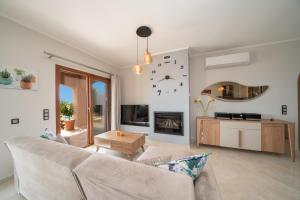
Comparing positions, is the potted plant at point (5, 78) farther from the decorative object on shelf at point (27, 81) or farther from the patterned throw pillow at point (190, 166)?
the patterned throw pillow at point (190, 166)

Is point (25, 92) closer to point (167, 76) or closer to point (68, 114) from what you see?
point (68, 114)

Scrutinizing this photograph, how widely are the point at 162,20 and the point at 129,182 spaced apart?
2359 mm

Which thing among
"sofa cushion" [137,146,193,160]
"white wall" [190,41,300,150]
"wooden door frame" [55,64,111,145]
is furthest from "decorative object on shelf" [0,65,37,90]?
"white wall" [190,41,300,150]

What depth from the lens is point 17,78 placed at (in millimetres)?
2137

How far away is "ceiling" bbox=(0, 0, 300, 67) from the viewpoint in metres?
1.84

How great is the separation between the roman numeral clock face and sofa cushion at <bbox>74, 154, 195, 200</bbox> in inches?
114

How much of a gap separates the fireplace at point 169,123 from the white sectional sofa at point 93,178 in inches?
83.5

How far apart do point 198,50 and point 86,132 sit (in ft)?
12.6

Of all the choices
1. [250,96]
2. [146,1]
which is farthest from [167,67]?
[250,96]

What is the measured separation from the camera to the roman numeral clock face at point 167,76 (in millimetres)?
3482

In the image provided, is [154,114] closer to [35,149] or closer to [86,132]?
[86,132]

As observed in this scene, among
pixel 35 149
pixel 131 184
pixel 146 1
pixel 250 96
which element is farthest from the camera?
pixel 250 96

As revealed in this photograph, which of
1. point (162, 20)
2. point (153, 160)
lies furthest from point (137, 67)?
point (153, 160)

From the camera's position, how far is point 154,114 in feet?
12.6
